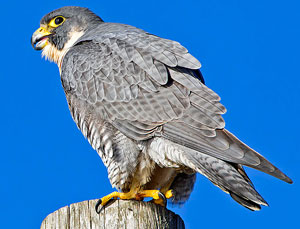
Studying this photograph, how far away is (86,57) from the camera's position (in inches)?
225

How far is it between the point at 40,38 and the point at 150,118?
235cm

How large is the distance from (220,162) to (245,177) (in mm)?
236

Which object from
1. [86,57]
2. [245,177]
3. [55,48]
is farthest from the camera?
[55,48]

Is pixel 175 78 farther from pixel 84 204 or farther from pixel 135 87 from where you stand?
pixel 84 204

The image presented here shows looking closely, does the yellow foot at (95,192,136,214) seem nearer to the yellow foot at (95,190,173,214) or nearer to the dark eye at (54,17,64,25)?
the yellow foot at (95,190,173,214)

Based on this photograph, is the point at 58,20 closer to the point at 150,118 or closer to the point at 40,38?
the point at 40,38

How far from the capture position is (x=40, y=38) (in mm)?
6801

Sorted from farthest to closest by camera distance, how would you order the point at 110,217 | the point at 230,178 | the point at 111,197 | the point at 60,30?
1. the point at 60,30
2. the point at 111,197
3. the point at 230,178
4. the point at 110,217

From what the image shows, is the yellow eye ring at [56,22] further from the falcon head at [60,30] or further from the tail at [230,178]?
the tail at [230,178]

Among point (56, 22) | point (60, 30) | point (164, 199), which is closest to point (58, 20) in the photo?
point (56, 22)

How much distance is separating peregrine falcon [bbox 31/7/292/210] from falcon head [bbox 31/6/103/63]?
65 cm

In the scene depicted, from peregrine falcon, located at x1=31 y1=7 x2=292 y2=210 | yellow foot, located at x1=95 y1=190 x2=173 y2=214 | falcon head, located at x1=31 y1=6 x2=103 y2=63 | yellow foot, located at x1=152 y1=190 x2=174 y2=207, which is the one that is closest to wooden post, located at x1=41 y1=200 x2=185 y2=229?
peregrine falcon, located at x1=31 y1=7 x2=292 y2=210

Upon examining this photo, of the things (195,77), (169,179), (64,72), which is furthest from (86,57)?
(169,179)

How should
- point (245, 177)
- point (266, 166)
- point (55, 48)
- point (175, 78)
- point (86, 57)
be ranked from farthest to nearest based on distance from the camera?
1. point (55, 48)
2. point (86, 57)
3. point (175, 78)
4. point (245, 177)
5. point (266, 166)
